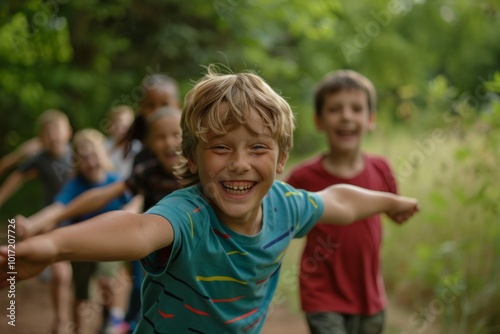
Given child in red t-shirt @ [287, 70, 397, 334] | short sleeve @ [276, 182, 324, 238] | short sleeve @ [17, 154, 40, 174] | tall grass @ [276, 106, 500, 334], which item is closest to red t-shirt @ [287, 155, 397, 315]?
child in red t-shirt @ [287, 70, 397, 334]

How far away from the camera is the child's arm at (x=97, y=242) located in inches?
74.0

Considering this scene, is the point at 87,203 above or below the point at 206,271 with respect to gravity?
above

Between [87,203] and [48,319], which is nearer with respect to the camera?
[87,203]

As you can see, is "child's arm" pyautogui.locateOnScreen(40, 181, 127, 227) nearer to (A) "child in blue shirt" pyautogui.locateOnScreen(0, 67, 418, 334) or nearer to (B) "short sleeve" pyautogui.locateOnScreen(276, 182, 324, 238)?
(A) "child in blue shirt" pyautogui.locateOnScreen(0, 67, 418, 334)

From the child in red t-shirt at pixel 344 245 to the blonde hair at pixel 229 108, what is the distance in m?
1.50

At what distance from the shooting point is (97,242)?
2.08 metres

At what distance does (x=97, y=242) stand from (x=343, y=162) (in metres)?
2.61

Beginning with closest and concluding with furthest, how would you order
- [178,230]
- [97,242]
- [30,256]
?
[30,256] → [97,242] → [178,230]

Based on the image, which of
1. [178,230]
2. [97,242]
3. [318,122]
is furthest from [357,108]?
[97,242]

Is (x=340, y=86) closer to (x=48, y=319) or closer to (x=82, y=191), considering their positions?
(x=82, y=191)

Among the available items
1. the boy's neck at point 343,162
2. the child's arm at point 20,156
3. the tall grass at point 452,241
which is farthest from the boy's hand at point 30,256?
the child's arm at point 20,156

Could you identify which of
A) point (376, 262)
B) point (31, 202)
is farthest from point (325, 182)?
point (31, 202)

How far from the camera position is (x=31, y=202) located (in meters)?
12.3

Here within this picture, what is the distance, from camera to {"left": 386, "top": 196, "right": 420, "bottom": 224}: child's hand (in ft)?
11.4
